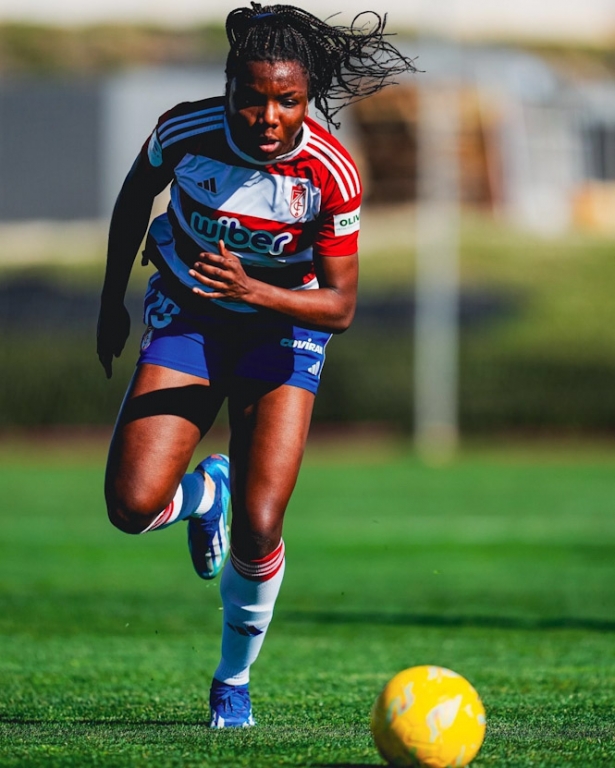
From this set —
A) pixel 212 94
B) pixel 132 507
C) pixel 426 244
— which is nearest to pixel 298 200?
pixel 132 507

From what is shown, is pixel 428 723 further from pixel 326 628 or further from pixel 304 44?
A: pixel 326 628

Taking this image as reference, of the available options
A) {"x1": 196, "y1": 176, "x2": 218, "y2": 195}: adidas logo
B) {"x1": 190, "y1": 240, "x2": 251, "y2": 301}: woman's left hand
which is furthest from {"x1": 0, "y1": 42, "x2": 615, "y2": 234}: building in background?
{"x1": 190, "y1": 240, "x2": 251, "y2": 301}: woman's left hand

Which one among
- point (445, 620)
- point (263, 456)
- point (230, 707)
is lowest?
point (445, 620)

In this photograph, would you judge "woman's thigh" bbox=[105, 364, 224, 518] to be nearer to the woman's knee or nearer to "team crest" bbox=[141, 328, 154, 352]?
the woman's knee

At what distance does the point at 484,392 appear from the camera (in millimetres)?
28672

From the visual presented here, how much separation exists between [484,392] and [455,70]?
7.74 m

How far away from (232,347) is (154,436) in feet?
1.55

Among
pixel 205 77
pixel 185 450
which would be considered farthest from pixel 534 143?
pixel 185 450

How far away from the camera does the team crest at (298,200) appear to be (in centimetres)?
548

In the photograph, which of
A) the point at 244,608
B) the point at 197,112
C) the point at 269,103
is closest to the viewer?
the point at 269,103

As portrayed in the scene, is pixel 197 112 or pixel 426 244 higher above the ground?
pixel 197 112

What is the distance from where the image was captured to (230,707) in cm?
559

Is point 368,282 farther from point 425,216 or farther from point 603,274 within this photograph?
point 603,274

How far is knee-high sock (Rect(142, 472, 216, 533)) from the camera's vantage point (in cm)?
575
